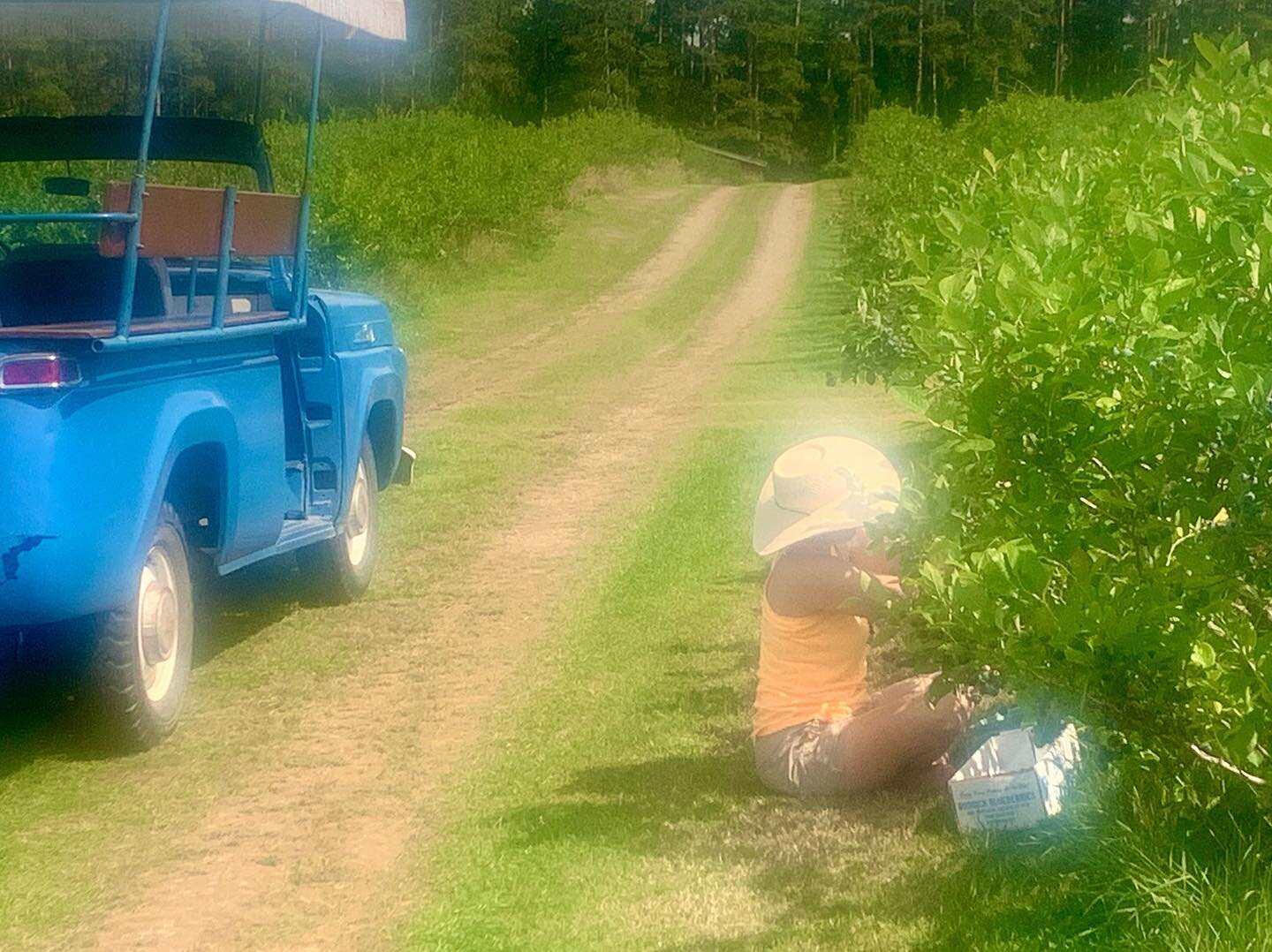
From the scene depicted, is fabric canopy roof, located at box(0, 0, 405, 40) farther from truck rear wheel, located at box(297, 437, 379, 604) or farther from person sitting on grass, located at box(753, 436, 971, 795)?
person sitting on grass, located at box(753, 436, 971, 795)

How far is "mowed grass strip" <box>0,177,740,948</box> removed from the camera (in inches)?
189

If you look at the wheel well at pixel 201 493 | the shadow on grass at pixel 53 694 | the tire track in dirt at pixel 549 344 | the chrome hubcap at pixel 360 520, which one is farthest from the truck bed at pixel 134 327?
the tire track in dirt at pixel 549 344

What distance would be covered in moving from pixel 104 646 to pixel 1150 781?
3.01 m

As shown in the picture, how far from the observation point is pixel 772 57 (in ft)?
302

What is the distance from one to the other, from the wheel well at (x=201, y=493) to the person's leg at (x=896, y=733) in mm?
2302

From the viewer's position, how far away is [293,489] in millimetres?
7043

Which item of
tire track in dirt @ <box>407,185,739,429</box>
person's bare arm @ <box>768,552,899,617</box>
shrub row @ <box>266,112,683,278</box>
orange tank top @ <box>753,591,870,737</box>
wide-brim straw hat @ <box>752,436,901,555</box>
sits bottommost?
tire track in dirt @ <box>407,185,739,429</box>

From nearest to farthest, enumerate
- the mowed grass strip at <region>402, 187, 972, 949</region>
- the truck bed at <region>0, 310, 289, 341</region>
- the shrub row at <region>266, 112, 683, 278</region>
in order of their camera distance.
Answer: the mowed grass strip at <region>402, 187, 972, 949</region> < the truck bed at <region>0, 310, 289, 341</region> < the shrub row at <region>266, 112, 683, 278</region>

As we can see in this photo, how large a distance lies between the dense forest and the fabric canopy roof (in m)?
62.1

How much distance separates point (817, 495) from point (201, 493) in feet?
7.45

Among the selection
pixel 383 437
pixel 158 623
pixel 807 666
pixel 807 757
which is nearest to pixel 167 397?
pixel 158 623

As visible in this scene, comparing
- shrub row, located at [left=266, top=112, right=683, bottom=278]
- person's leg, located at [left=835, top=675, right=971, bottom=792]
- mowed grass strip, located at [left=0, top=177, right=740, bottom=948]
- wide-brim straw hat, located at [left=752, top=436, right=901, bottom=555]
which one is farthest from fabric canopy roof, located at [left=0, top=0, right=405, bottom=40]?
person's leg, located at [left=835, top=675, right=971, bottom=792]

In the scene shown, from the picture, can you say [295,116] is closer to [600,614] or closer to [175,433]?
[600,614]

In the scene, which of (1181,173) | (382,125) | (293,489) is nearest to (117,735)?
(293,489)
